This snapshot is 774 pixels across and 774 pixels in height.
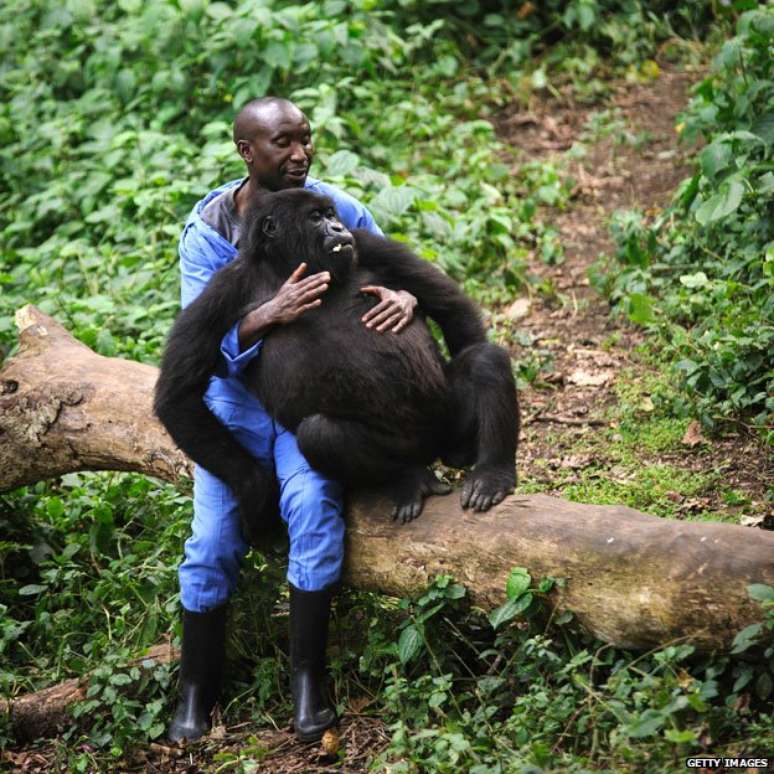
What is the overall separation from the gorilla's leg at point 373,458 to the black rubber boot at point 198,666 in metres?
0.80

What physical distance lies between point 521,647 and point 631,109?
23.4ft

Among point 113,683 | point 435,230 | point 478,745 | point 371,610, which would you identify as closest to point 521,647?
point 478,745

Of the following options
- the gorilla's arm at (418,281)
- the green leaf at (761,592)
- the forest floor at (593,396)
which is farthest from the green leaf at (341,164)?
the green leaf at (761,592)

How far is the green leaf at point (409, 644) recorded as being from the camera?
431cm

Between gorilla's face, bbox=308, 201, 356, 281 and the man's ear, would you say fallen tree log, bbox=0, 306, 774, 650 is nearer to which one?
gorilla's face, bbox=308, 201, 356, 281

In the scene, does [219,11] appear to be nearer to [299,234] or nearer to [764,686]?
[299,234]

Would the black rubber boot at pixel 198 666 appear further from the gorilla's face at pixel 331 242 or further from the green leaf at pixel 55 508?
the green leaf at pixel 55 508

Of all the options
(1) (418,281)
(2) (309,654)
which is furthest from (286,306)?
(2) (309,654)

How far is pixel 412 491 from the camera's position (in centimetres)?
455

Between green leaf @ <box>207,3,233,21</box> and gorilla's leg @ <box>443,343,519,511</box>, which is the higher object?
green leaf @ <box>207,3,233,21</box>

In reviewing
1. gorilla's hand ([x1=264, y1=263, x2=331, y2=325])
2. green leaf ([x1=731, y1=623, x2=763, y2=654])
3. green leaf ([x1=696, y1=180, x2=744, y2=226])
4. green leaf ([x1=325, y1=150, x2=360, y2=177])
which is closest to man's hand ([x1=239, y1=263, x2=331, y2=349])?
gorilla's hand ([x1=264, y1=263, x2=331, y2=325])

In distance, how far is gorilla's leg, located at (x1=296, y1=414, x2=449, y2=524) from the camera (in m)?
4.50

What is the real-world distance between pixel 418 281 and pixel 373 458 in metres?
0.89

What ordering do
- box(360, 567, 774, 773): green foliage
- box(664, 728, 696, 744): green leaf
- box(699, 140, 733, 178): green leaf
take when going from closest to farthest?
box(664, 728, 696, 744): green leaf
box(360, 567, 774, 773): green foliage
box(699, 140, 733, 178): green leaf
